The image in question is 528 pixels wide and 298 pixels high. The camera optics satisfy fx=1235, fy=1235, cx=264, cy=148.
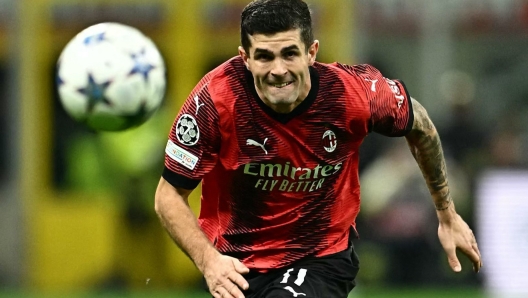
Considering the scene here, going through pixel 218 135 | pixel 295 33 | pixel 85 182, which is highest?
pixel 295 33

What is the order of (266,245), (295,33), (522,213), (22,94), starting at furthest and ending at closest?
(22,94) → (522,213) → (266,245) → (295,33)

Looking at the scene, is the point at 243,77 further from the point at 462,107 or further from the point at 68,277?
the point at 68,277

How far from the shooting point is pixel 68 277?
14.9 m

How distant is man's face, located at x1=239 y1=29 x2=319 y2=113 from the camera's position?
5.73m

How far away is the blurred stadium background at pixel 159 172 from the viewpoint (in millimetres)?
13352

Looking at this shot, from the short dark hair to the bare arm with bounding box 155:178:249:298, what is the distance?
2.61ft

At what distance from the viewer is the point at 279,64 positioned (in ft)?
18.7


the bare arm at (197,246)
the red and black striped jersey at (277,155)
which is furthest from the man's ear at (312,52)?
the bare arm at (197,246)

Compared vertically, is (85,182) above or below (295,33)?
below

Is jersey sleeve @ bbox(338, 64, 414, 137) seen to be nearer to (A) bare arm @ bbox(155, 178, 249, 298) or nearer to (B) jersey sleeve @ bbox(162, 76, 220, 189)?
(B) jersey sleeve @ bbox(162, 76, 220, 189)

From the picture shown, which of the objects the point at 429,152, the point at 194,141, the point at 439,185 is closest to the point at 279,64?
the point at 194,141

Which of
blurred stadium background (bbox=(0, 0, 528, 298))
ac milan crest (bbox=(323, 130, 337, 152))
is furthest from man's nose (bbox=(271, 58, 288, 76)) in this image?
blurred stadium background (bbox=(0, 0, 528, 298))

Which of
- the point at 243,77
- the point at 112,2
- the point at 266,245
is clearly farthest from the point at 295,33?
the point at 112,2

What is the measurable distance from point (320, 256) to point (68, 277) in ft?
29.7
